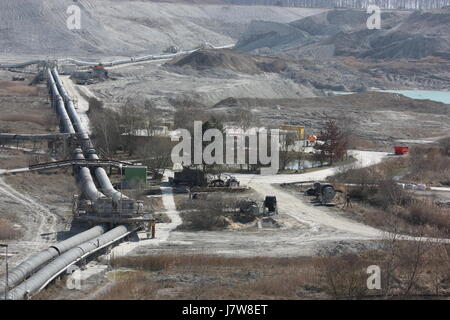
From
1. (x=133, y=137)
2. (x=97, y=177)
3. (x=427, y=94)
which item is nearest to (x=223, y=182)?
(x=97, y=177)

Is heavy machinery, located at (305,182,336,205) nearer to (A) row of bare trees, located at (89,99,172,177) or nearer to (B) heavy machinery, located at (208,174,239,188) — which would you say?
(B) heavy machinery, located at (208,174,239,188)

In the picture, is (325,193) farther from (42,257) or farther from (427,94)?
(427,94)

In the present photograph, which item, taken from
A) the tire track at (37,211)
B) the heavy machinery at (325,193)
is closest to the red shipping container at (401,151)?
the heavy machinery at (325,193)

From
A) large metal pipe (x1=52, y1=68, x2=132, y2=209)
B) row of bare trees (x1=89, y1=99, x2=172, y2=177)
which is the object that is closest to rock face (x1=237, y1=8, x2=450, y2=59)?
row of bare trees (x1=89, y1=99, x2=172, y2=177)

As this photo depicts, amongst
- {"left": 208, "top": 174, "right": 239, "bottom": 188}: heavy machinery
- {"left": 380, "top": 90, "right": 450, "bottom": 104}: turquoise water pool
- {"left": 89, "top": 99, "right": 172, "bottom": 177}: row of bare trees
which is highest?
{"left": 380, "top": 90, "right": 450, "bottom": 104}: turquoise water pool

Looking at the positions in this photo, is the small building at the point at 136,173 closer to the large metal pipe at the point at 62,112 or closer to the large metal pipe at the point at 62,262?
the large metal pipe at the point at 62,262
